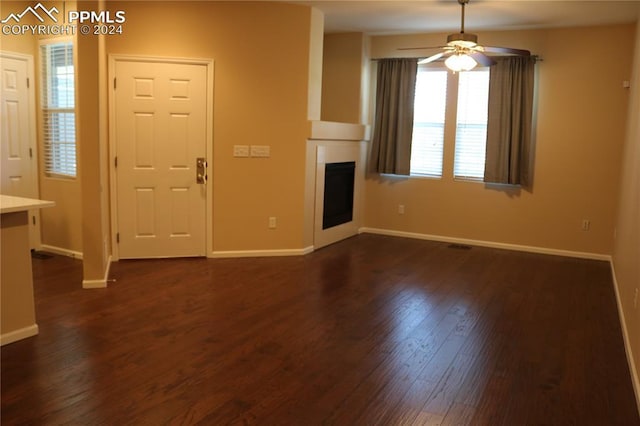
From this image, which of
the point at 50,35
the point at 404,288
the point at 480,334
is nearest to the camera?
the point at 480,334

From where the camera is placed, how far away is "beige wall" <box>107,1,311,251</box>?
5391 mm

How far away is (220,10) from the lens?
5.48 m

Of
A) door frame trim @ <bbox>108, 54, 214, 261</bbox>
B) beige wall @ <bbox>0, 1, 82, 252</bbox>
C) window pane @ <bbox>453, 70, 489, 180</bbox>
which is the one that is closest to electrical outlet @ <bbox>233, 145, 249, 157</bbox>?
door frame trim @ <bbox>108, 54, 214, 261</bbox>

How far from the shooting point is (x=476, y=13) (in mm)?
5762

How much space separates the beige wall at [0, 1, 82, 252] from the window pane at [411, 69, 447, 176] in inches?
166

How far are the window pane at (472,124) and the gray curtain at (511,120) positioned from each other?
0.49ft

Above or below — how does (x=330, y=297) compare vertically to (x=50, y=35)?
below

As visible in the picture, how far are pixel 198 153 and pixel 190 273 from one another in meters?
1.29

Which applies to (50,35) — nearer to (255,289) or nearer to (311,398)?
(255,289)

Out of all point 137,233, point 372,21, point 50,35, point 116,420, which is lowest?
point 116,420

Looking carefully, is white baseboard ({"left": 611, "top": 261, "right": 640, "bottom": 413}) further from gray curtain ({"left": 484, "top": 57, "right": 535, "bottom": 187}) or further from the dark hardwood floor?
gray curtain ({"left": 484, "top": 57, "right": 535, "bottom": 187})

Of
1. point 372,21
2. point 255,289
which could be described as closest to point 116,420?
point 255,289

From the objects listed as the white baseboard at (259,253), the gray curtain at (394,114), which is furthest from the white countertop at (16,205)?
the gray curtain at (394,114)

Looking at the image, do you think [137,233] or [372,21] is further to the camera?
[372,21]
